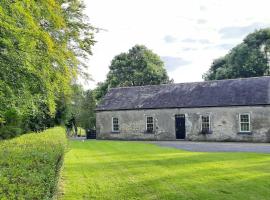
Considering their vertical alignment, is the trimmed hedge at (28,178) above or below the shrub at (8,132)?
below

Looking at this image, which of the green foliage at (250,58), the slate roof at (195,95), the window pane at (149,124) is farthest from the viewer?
the green foliage at (250,58)

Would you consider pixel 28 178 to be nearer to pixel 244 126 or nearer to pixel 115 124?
pixel 244 126

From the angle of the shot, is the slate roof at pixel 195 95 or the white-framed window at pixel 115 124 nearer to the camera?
the slate roof at pixel 195 95

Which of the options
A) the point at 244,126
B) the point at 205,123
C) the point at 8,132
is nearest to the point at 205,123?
the point at 205,123

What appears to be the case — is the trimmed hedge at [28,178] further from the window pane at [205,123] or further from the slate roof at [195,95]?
the slate roof at [195,95]

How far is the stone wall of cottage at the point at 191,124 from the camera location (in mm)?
30000

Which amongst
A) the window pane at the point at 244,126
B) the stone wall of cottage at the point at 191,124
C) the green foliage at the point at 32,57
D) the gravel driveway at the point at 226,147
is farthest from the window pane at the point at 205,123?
the green foliage at the point at 32,57

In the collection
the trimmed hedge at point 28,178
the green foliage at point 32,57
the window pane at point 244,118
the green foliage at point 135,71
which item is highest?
the green foliage at point 135,71

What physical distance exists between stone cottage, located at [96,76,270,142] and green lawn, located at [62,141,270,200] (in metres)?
15.0

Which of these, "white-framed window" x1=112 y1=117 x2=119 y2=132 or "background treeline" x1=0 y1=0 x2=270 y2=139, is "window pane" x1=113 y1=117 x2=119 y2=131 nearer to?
"white-framed window" x1=112 y1=117 x2=119 y2=132

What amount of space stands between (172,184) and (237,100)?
2214 centimetres

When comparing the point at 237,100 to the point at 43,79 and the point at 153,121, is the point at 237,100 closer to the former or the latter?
the point at 153,121

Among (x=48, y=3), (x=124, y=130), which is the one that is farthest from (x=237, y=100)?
(x=48, y=3)

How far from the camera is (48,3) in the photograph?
6.04m
